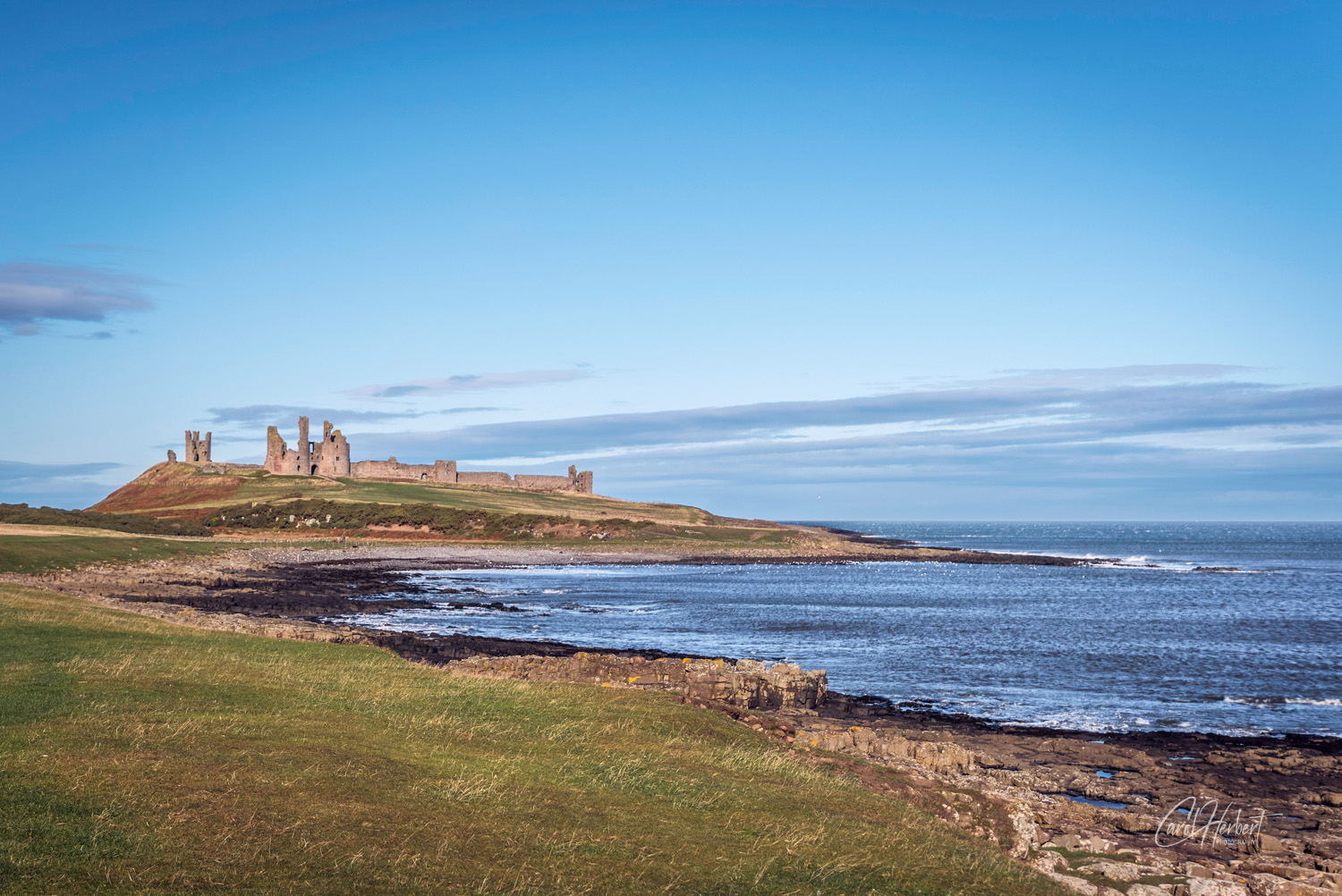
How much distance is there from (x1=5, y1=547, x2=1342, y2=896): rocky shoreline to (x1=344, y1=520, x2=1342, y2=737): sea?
319 centimetres

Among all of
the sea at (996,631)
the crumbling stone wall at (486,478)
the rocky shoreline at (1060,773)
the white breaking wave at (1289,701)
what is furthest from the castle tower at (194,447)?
the white breaking wave at (1289,701)

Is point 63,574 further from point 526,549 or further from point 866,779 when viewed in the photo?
point 526,549

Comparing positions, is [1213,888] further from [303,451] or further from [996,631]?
[303,451]

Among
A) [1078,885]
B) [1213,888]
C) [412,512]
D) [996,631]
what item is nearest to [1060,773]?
[1213,888]

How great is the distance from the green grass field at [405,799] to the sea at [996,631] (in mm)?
17141

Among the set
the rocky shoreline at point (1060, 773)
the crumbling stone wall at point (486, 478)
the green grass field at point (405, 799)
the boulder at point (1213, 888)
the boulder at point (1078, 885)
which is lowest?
the rocky shoreline at point (1060, 773)

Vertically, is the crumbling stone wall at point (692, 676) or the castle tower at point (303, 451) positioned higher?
the castle tower at point (303, 451)

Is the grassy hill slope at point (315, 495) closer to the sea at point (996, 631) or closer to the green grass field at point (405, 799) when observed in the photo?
the sea at point (996, 631)

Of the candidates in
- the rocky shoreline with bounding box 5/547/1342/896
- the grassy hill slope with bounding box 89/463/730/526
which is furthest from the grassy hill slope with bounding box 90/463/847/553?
the rocky shoreline with bounding box 5/547/1342/896

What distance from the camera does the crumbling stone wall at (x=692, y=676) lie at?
88.5 ft

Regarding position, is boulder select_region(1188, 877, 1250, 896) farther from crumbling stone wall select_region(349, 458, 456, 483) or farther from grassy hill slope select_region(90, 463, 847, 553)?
crumbling stone wall select_region(349, 458, 456, 483)

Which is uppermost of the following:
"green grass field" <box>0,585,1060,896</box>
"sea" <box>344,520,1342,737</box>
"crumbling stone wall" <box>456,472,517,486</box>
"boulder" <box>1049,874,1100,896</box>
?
"crumbling stone wall" <box>456,472,517,486</box>

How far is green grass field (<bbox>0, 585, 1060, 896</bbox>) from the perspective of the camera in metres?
9.08

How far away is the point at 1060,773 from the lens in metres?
22.1
